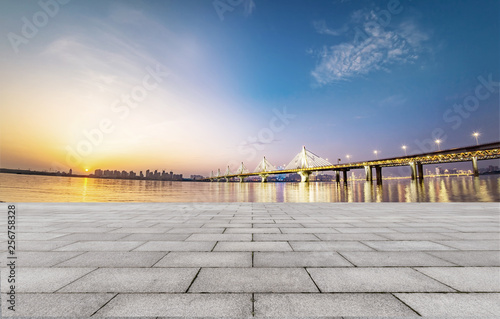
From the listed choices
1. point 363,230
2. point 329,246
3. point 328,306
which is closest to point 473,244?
point 363,230

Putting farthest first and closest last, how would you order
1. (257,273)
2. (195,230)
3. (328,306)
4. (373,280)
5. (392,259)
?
(195,230) < (392,259) < (257,273) < (373,280) < (328,306)

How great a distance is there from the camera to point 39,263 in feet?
13.6

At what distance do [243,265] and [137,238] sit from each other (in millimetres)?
3354

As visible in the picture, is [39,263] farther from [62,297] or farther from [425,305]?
[425,305]

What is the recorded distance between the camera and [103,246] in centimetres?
527

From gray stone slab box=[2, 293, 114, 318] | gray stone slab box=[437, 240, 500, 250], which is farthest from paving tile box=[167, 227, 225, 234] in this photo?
gray stone slab box=[437, 240, 500, 250]

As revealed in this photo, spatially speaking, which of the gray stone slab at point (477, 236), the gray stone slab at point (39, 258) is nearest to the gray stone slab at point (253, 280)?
the gray stone slab at point (39, 258)

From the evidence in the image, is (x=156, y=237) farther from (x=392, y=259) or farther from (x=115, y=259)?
(x=392, y=259)

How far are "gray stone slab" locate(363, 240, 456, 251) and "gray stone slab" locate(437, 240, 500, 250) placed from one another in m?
0.32

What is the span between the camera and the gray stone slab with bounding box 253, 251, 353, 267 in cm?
413

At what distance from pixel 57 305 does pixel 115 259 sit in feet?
5.45

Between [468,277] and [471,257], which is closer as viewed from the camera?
[468,277]

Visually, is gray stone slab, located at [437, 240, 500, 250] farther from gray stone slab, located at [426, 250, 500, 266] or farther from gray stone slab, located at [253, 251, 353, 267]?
gray stone slab, located at [253, 251, 353, 267]

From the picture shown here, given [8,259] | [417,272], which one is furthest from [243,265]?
[8,259]
